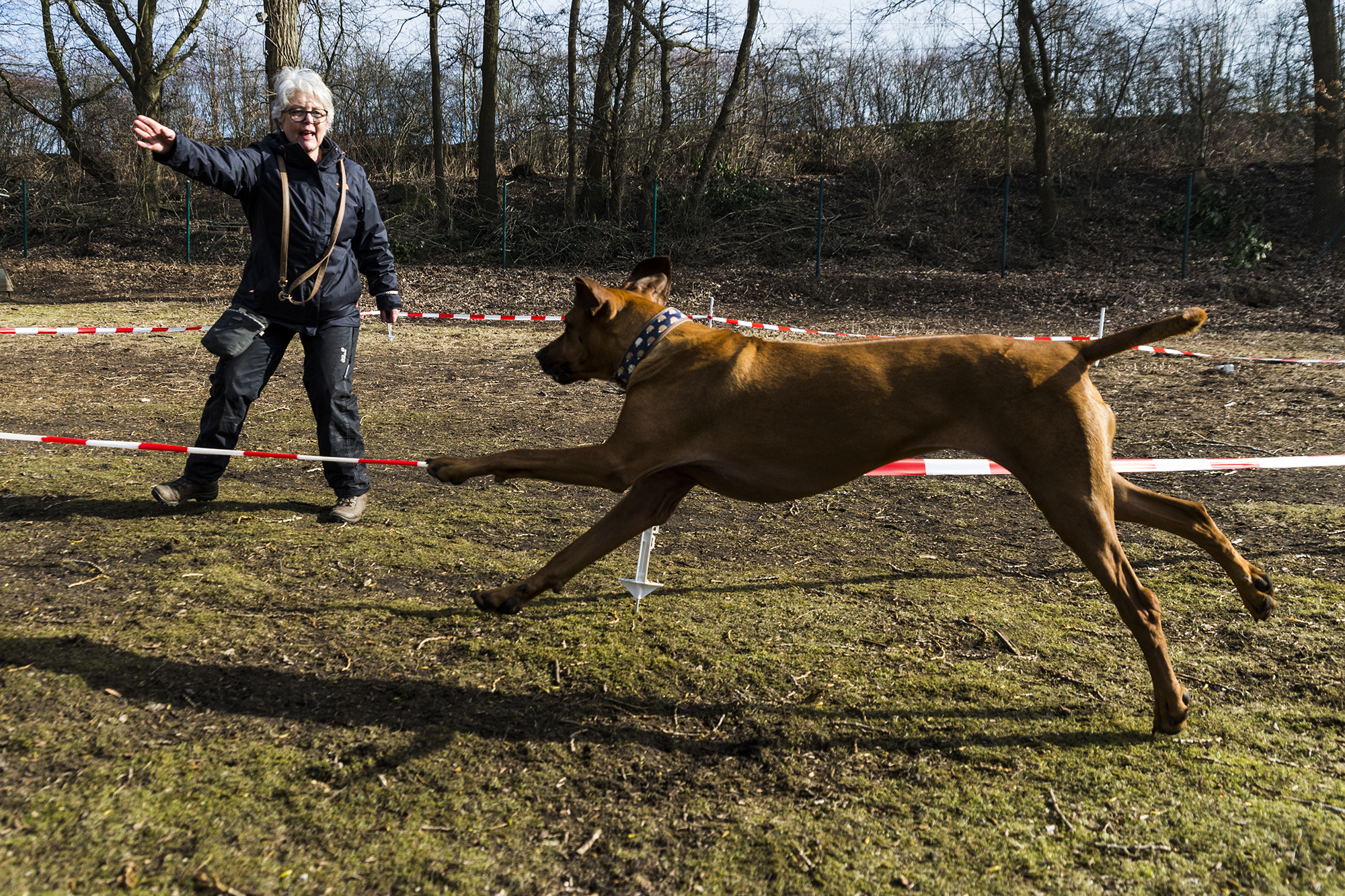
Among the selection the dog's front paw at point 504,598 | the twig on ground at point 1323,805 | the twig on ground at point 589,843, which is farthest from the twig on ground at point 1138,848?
the dog's front paw at point 504,598

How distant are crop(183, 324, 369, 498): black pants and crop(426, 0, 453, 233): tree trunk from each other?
17139mm

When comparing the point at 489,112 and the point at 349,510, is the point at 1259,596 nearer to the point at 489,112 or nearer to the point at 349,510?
the point at 349,510

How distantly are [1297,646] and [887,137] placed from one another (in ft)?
71.6

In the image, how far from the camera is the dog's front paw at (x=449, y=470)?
3.42 meters

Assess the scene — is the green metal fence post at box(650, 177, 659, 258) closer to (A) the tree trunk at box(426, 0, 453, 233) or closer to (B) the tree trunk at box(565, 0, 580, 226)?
(B) the tree trunk at box(565, 0, 580, 226)

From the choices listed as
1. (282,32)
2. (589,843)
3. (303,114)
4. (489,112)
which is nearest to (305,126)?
(303,114)

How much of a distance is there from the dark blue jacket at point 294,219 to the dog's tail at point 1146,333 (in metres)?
3.71

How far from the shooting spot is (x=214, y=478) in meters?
5.45

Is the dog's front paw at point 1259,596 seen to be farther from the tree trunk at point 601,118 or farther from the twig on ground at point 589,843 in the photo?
the tree trunk at point 601,118

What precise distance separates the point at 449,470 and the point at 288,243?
2283 mm

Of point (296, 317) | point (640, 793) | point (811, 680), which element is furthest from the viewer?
point (296, 317)

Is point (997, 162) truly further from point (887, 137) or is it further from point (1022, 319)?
point (1022, 319)

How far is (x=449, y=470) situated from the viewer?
3.45 meters

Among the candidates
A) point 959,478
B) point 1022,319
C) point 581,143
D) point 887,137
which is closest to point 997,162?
point 887,137
